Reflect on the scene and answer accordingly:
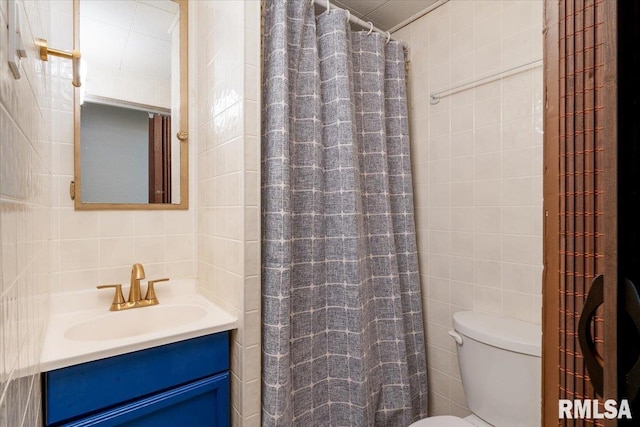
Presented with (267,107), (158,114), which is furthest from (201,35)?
(267,107)

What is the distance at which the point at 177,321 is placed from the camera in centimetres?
125

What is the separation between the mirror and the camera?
1.23m

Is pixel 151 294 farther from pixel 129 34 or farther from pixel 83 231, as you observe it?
pixel 129 34

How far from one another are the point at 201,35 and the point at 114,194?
0.80 metres

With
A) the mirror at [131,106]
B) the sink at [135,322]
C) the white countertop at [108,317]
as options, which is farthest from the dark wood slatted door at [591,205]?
the mirror at [131,106]

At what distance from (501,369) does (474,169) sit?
2.70ft

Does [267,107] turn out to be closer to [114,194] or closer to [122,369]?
[114,194]

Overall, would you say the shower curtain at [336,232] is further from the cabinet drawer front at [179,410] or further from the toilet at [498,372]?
the toilet at [498,372]

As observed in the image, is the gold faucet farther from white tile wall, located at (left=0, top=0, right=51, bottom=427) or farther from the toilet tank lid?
the toilet tank lid

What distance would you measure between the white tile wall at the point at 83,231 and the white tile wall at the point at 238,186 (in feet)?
0.96

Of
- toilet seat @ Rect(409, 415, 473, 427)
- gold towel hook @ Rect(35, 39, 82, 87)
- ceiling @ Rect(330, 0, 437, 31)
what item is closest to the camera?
gold towel hook @ Rect(35, 39, 82, 87)

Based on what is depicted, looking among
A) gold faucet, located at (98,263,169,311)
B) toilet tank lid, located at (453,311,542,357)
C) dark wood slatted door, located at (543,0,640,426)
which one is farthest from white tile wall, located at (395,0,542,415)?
gold faucet, located at (98,263,169,311)

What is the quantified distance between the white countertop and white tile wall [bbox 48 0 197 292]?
0.05 m

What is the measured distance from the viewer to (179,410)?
1.01 meters
